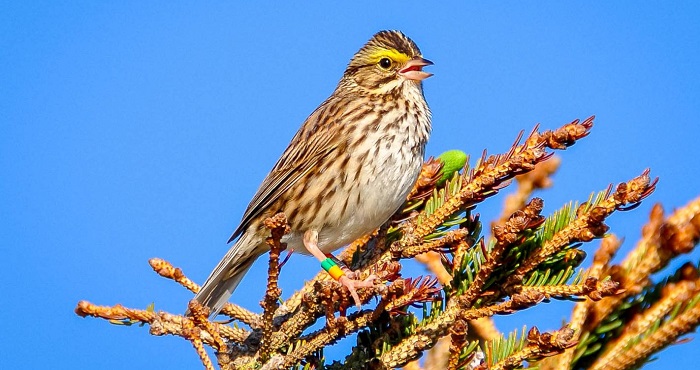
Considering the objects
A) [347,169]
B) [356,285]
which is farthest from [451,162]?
[356,285]

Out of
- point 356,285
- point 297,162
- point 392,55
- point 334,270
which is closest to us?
point 356,285

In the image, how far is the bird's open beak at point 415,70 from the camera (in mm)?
5688

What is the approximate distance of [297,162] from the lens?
561 centimetres

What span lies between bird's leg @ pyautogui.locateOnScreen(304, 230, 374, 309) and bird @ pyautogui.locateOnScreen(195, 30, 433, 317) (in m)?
0.01

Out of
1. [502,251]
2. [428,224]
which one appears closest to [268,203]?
[428,224]

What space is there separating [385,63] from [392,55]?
0.25ft

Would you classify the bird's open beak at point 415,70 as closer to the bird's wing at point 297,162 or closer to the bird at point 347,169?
the bird at point 347,169

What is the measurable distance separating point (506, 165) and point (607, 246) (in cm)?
48

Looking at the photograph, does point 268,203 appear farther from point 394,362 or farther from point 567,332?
point 567,332

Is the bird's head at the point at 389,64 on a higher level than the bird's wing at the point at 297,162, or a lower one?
higher

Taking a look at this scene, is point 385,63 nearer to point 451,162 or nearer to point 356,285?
point 451,162

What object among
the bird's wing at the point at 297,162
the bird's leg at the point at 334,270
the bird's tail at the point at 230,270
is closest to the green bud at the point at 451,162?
the bird's leg at the point at 334,270

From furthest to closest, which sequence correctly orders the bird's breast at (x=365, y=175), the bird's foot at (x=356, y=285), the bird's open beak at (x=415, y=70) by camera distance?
1. the bird's open beak at (x=415, y=70)
2. the bird's breast at (x=365, y=175)
3. the bird's foot at (x=356, y=285)

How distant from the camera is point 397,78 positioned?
5.82 meters
